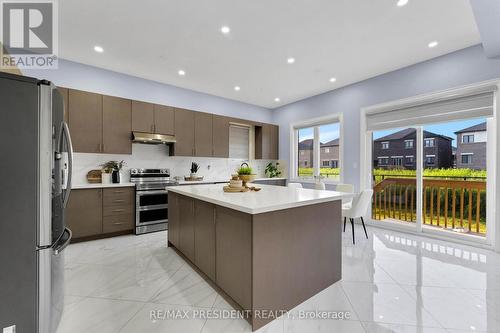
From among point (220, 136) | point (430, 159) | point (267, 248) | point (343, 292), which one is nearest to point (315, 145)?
point (430, 159)

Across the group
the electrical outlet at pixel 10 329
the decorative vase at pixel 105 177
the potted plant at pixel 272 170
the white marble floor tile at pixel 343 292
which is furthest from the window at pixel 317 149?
the electrical outlet at pixel 10 329

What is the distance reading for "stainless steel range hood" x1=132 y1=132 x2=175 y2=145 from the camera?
150 inches

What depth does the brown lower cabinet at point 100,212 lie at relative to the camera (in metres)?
3.20

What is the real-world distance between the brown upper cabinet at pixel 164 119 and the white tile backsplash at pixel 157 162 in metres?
0.43

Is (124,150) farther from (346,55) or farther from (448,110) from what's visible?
(448,110)

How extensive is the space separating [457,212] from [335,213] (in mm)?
3025

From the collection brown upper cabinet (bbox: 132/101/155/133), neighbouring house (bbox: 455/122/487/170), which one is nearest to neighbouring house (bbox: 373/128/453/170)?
neighbouring house (bbox: 455/122/487/170)

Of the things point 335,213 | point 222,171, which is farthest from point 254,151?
point 335,213

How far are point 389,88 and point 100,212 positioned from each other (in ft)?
17.7

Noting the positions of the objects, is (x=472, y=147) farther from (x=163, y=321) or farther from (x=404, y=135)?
(x=163, y=321)

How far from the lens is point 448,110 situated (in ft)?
10.8

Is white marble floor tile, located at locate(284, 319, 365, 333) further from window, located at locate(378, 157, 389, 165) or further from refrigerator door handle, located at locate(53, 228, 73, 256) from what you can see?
window, located at locate(378, 157, 389, 165)

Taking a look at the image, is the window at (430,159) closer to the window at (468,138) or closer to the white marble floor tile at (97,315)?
the window at (468,138)

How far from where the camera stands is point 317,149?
529cm
